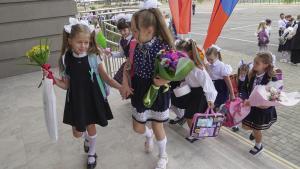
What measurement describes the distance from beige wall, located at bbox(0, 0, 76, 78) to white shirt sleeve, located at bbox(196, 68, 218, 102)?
4.12 metres

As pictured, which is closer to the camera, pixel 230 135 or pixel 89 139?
pixel 89 139

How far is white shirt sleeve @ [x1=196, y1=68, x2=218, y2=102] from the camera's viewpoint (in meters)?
2.99

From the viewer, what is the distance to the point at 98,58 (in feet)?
8.82

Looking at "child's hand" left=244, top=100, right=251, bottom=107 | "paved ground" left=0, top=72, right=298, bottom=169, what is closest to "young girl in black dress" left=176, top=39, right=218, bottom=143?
"paved ground" left=0, top=72, right=298, bottom=169

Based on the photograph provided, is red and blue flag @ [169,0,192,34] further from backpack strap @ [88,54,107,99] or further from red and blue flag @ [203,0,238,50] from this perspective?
backpack strap @ [88,54,107,99]

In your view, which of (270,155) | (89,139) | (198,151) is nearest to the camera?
(89,139)

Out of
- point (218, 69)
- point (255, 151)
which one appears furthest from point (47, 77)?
point (255, 151)

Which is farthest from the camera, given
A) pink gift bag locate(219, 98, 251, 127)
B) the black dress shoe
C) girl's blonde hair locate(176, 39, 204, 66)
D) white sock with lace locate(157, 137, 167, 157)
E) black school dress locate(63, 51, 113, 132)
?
the black dress shoe

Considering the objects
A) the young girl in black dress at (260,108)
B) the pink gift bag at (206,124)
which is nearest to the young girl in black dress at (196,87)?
the pink gift bag at (206,124)

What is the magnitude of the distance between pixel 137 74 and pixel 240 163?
1448 mm

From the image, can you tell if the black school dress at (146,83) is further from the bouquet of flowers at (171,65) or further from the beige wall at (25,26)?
the beige wall at (25,26)

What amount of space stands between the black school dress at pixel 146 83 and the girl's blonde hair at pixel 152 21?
8 centimetres

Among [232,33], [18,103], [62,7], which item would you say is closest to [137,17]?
[18,103]

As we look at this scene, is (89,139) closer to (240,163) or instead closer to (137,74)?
(137,74)
